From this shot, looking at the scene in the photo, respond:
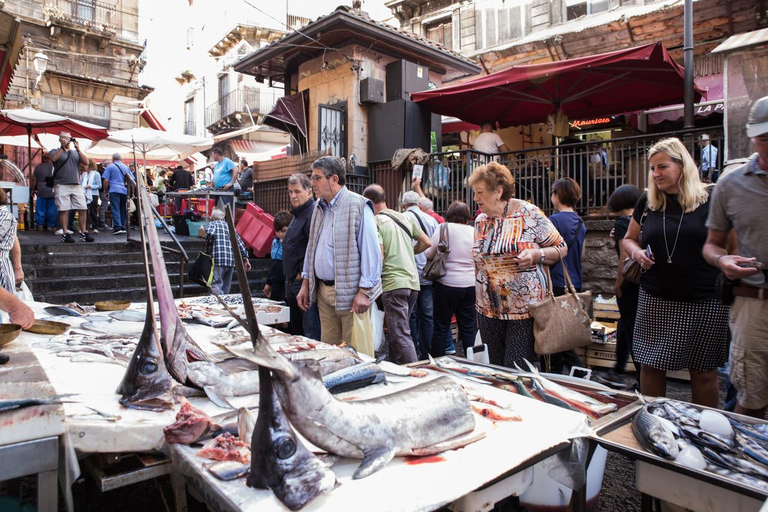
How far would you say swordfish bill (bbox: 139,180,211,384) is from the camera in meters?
2.03

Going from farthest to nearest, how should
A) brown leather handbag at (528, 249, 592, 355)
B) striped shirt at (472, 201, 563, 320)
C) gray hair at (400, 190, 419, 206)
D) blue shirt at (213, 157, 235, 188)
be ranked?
blue shirt at (213, 157, 235, 188) → gray hair at (400, 190, 419, 206) → striped shirt at (472, 201, 563, 320) → brown leather handbag at (528, 249, 592, 355)

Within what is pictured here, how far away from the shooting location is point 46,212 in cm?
1209

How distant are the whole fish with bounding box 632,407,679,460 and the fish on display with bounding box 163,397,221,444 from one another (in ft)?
5.75

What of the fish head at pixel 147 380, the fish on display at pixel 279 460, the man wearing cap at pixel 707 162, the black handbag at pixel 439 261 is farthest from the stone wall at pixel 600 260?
the fish on display at pixel 279 460

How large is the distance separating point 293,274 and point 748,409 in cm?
397

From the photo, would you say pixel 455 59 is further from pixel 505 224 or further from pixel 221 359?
pixel 221 359

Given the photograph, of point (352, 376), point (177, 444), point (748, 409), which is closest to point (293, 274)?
point (352, 376)

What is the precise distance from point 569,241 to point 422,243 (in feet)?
5.68

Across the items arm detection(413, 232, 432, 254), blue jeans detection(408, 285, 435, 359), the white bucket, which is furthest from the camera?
blue jeans detection(408, 285, 435, 359)

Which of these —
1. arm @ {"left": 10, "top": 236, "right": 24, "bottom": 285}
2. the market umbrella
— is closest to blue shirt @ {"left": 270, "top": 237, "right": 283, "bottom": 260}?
arm @ {"left": 10, "top": 236, "right": 24, "bottom": 285}

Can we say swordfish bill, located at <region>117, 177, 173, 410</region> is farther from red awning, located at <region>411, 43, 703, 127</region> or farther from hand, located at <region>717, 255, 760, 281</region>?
red awning, located at <region>411, 43, 703, 127</region>

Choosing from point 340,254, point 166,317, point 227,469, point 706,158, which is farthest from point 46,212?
point 706,158

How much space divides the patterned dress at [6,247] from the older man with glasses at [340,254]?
2.98 m

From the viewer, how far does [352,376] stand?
7.41ft
